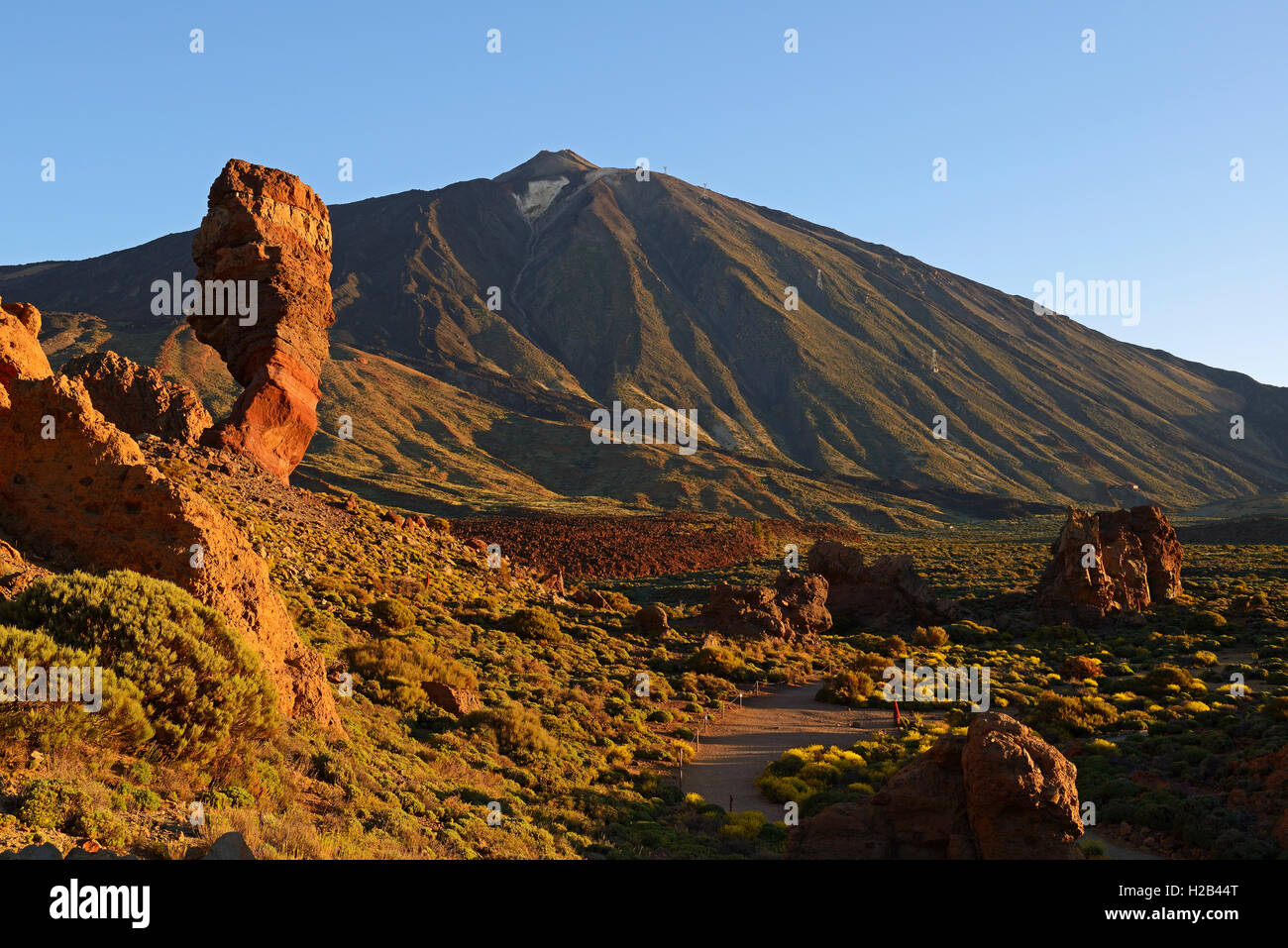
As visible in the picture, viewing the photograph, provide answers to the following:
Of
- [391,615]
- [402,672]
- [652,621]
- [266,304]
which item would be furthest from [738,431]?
[402,672]

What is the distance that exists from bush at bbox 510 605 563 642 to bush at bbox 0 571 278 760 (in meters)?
18.9

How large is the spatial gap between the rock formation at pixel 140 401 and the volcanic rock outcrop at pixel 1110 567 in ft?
132

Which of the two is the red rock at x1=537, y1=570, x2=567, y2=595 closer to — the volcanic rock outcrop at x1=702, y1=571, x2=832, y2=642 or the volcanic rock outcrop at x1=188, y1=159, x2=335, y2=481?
the volcanic rock outcrop at x1=702, y1=571, x2=832, y2=642

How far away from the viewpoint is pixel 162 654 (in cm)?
981

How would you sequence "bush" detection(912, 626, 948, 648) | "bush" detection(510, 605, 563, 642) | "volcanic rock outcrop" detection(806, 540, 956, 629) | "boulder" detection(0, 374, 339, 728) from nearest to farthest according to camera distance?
1. "boulder" detection(0, 374, 339, 728)
2. "bush" detection(510, 605, 563, 642)
3. "bush" detection(912, 626, 948, 648)
4. "volcanic rock outcrop" detection(806, 540, 956, 629)

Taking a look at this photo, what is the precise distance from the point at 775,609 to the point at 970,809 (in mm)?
27591

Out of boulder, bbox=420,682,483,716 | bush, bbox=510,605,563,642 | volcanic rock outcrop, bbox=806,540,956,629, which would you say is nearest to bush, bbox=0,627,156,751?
boulder, bbox=420,682,483,716

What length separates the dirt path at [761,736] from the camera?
61.8ft

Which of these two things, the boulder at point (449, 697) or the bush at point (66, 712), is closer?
the bush at point (66, 712)

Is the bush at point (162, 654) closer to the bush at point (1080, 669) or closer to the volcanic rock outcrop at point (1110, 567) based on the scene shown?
the bush at point (1080, 669)

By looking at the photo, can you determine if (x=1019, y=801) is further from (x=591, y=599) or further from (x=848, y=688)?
(x=591, y=599)

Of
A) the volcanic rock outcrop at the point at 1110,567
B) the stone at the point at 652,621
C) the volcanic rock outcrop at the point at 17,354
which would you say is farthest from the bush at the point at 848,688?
the volcanic rock outcrop at the point at 17,354

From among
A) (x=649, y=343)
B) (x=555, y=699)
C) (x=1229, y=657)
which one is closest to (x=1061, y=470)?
(x=649, y=343)

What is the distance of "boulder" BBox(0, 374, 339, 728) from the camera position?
526 inches
